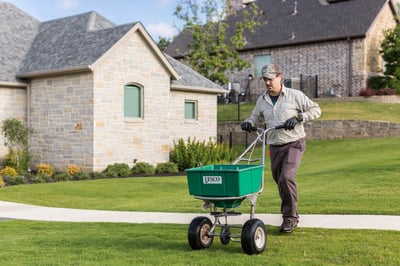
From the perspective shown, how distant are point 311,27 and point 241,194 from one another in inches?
1248

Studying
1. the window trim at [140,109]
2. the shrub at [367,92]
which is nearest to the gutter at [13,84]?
the window trim at [140,109]

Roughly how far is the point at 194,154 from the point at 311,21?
1779cm

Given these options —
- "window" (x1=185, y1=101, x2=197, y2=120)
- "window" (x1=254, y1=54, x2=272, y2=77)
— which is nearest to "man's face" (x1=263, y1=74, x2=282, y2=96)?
"window" (x1=185, y1=101, x2=197, y2=120)

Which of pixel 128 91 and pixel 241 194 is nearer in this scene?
pixel 241 194

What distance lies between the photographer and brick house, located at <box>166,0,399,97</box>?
113 ft

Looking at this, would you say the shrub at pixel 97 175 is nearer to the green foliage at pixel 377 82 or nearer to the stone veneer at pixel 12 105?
the stone veneer at pixel 12 105

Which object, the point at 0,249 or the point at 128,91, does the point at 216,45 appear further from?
the point at 0,249

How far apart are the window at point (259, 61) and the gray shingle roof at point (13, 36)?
1625 centimetres

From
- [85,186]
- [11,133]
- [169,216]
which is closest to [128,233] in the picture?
[169,216]

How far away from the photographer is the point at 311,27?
36906 millimetres

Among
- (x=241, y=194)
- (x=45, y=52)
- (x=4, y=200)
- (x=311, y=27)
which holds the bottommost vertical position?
(x=4, y=200)

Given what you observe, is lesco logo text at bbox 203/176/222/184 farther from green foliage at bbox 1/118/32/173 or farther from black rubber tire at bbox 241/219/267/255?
green foliage at bbox 1/118/32/173

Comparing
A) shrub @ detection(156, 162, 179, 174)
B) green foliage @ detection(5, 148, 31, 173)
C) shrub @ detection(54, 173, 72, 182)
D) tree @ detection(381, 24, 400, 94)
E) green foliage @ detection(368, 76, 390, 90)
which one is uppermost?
tree @ detection(381, 24, 400, 94)

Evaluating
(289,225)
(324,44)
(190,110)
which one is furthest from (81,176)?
(324,44)
